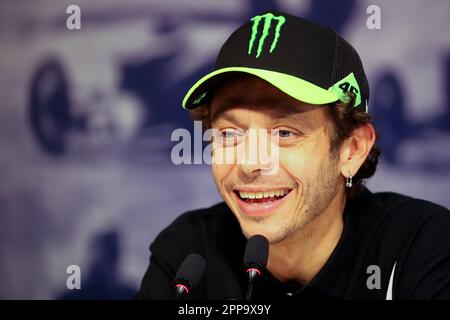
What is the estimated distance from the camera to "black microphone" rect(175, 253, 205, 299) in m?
1.12

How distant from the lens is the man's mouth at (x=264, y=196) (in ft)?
4.70

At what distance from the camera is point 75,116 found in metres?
2.36

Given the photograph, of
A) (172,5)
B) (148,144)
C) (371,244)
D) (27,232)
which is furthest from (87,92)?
(371,244)

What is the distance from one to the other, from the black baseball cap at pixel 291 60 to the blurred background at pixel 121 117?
32.3 inches

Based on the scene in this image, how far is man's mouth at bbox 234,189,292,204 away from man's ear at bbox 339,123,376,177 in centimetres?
19

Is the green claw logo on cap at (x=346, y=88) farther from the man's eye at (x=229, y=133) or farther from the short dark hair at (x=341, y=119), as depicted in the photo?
the man's eye at (x=229, y=133)

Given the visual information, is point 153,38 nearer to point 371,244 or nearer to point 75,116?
point 75,116

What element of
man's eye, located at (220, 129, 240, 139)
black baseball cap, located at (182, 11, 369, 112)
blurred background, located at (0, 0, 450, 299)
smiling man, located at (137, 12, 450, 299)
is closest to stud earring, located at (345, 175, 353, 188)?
smiling man, located at (137, 12, 450, 299)

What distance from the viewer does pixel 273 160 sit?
141cm

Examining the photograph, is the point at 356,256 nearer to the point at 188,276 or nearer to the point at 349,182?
the point at 349,182

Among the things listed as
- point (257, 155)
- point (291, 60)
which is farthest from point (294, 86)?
point (257, 155)

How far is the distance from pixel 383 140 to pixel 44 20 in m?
1.39

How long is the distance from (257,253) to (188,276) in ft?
0.45

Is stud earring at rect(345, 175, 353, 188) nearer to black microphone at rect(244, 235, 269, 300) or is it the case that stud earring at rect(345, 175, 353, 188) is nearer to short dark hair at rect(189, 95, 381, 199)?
short dark hair at rect(189, 95, 381, 199)
